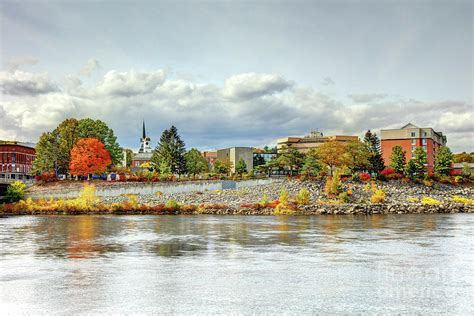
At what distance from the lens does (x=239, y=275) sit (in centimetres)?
1675

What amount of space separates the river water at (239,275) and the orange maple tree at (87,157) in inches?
2408

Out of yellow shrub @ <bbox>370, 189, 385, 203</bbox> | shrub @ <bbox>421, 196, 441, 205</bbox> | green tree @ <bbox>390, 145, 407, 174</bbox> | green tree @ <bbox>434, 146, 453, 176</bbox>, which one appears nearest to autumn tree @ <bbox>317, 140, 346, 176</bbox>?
green tree @ <bbox>390, 145, 407, 174</bbox>

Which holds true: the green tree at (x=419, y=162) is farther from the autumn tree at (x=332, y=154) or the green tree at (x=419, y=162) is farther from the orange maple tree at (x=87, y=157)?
the orange maple tree at (x=87, y=157)

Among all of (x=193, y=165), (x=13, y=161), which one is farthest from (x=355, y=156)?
(x=13, y=161)

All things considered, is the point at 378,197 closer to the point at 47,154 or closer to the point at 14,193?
the point at 14,193

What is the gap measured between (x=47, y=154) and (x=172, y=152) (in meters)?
26.9

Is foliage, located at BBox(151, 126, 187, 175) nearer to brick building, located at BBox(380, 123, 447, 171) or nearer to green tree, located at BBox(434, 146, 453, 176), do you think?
green tree, located at BBox(434, 146, 453, 176)

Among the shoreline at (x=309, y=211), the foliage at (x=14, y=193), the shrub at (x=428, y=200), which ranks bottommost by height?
the shoreline at (x=309, y=211)

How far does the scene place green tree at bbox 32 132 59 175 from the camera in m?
98.4

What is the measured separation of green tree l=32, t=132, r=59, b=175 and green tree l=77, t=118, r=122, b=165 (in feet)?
20.4

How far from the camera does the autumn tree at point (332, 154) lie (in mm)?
94688

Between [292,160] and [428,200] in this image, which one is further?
[292,160]

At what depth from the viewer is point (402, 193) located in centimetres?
7488

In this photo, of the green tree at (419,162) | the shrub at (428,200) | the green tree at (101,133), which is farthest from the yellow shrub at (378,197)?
the green tree at (101,133)
